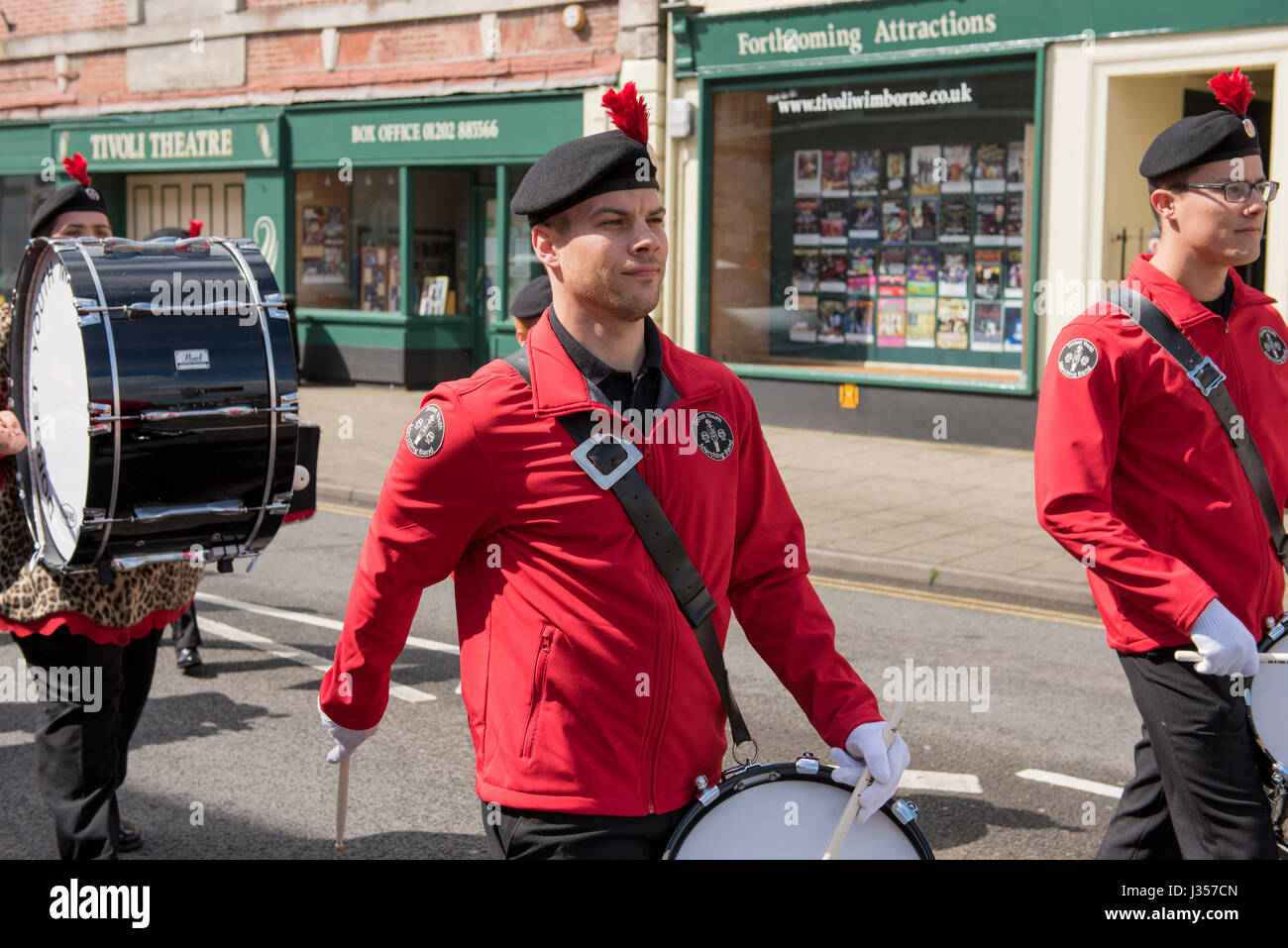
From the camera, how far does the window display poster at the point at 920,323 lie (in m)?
15.2

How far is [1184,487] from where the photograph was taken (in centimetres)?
367

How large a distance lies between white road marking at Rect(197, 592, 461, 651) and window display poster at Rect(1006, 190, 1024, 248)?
8478mm

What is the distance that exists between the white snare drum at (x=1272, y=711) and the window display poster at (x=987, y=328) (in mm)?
11507

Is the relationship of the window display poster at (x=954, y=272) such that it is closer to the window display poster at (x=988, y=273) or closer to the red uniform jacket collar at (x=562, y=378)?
the window display poster at (x=988, y=273)

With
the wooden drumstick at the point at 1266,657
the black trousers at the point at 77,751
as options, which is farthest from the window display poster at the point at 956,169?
the wooden drumstick at the point at 1266,657

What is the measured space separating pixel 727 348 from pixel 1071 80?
15.4 feet

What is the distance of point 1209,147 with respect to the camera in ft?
12.3

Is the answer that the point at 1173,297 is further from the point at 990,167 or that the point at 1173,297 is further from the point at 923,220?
the point at 923,220

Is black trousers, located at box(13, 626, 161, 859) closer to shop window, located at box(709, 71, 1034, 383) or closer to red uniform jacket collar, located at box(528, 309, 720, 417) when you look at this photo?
red uniform jacket collar, located at box(528, 309, 720, 417)

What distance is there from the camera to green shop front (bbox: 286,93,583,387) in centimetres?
1870

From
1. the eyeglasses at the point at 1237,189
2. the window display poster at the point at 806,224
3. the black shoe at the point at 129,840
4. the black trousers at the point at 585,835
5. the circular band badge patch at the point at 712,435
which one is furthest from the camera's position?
the window display poster at the point at 806,224
